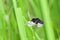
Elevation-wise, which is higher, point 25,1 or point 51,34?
point 25,1

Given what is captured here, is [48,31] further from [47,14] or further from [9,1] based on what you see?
[9,1]

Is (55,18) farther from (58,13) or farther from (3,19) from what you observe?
(3,19)

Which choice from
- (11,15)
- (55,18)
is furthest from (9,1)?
(55,18)

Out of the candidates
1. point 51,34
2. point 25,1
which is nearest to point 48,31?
point 51,34

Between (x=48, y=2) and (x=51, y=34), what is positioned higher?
(x=48, y=2)

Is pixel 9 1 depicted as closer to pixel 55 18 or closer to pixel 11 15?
pixel 11 15
